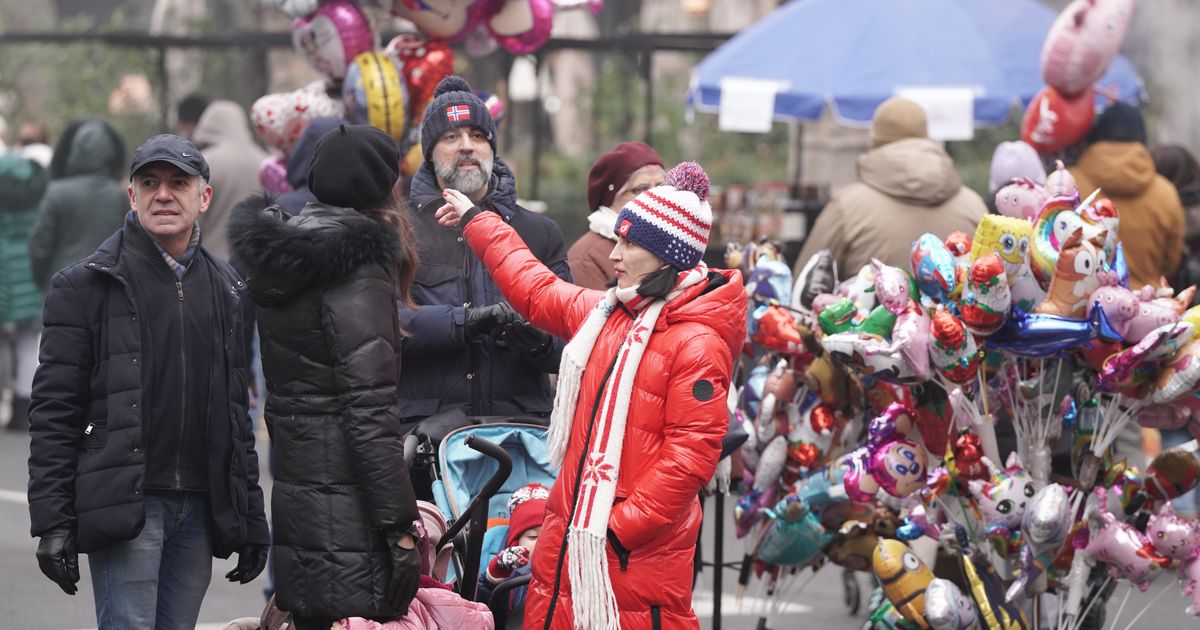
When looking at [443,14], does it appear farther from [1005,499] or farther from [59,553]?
[59,553]

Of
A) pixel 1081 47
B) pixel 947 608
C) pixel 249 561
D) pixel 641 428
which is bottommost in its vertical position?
pixel 947 608

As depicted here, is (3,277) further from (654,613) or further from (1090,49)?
(654,613)

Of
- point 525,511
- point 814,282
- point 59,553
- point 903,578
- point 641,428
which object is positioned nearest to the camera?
point 59,553

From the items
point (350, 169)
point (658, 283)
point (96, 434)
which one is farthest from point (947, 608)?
point (96, 434)

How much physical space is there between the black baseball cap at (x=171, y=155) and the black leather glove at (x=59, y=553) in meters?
1.00

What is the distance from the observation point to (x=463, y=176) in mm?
5465

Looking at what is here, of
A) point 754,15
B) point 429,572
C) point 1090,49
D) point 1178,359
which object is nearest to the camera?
point 429,572

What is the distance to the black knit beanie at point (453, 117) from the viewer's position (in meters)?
5.46

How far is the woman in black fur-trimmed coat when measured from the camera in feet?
13.7

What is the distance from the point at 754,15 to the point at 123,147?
17784mm

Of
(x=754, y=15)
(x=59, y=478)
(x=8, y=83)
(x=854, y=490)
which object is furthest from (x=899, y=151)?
(x=754, y=15)

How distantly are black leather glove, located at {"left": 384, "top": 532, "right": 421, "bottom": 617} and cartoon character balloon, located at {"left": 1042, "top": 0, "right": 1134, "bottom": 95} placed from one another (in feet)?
18.8

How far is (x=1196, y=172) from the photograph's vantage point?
31.3ft

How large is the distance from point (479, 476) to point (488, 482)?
407 mm
